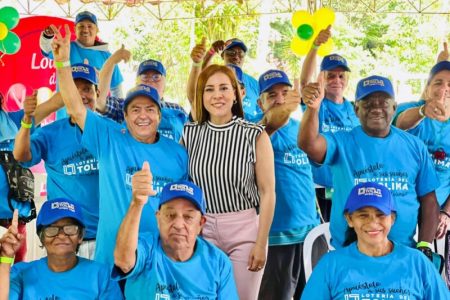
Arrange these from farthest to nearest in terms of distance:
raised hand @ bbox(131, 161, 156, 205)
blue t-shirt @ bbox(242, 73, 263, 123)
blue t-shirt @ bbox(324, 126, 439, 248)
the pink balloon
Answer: the pink balloon
blue t-shirt @ bbox(242, 73, 263, 123)
blue t-shirt @ bbox(324, 126, 439, 248)
raised hand @ bbox(131, 161, 156, 205)

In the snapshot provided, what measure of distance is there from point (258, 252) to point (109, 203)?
751mm

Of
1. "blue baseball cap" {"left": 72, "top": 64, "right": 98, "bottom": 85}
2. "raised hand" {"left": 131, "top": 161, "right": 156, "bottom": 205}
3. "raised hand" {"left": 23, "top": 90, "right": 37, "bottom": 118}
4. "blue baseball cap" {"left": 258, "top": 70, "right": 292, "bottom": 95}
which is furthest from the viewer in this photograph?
"blue baseball cap" {"left": 258, "top": 70, "right": 292, "bottom": 95}

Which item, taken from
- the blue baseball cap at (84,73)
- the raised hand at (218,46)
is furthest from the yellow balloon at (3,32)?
the blue baseball cap at (84,73)

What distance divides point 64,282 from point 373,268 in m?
1.35

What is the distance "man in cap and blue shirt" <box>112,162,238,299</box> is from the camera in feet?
10.1

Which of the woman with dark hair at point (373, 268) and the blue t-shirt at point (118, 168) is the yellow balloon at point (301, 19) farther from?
the woman with dark hair at point (373, 268)

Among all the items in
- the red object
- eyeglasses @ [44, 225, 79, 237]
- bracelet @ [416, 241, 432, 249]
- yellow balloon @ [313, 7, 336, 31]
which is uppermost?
the red object

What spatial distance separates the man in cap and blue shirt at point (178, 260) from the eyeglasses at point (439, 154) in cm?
161

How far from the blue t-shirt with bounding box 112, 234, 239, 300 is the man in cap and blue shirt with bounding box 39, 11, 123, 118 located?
2.44 metres

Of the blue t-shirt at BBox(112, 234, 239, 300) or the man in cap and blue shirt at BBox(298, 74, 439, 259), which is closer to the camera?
the blue t-shirt at BBox(112, 234, 239, 300)

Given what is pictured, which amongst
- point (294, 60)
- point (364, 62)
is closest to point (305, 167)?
point (294, 60)

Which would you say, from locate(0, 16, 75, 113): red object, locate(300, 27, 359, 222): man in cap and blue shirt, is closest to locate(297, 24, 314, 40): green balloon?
locate(300, 27, 359, 222): man in cap and blue shirt

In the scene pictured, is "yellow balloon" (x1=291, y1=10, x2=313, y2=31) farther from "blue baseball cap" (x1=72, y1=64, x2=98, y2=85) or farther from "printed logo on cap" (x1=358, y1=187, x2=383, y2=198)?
"printed logo on cap" (x1=358, y1=187, x2=383, y2=198)

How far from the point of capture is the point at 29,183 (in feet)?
16.3
